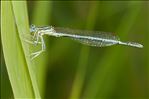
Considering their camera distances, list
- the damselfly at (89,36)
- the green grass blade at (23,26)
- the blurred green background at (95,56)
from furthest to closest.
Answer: the blurred green background at (95,56) < the damselfly at (89,36) < the green grass blade at (23,26)

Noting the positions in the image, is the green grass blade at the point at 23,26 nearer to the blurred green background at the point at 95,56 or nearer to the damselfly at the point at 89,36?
the damselfly at the point at 89,36

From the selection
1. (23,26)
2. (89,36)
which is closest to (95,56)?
(89,36)

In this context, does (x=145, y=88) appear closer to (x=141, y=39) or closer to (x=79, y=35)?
(x=141, y=39)

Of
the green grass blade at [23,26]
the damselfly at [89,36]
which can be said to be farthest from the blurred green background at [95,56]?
the green grass blade at [23,26]

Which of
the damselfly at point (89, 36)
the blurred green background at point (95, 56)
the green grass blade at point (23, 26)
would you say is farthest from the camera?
the blurred green background at point (95, 56)

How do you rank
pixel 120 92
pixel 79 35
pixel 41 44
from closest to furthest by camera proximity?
pixel 41 44 < pixel 79 35 < pixel 120 92

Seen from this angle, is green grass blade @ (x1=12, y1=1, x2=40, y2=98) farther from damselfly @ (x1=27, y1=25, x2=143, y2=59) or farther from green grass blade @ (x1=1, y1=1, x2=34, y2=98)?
damselfly @ (x1=27, y1=25, x2=143, y2=59)

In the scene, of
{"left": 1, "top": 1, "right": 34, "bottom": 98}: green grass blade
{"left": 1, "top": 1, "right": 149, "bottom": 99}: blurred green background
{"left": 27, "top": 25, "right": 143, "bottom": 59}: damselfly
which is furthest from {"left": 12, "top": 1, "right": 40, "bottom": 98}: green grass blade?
{"left": 1, "top": 1, "right": 149, "bottom": 99}: blurred green background

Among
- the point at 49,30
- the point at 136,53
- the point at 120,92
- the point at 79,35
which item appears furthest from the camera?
the point at 136,53

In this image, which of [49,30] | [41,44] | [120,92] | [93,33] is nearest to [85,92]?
[120,92]
